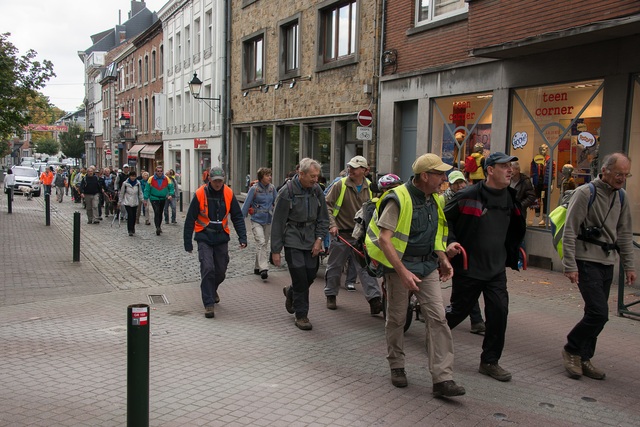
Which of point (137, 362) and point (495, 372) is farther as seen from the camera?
point (495, 372)

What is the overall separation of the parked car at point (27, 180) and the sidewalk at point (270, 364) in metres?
30.7

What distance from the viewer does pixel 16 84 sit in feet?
63.5

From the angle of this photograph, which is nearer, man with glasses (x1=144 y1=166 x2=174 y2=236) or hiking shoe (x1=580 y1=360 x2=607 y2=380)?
hiking shoe (x1=580 y1=360 x2=607 y2=380)

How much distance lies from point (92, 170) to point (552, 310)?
1594cm

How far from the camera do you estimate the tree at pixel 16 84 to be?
18.7 m

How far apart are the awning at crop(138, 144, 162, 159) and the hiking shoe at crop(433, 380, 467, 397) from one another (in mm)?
36830

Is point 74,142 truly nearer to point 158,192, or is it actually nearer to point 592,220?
point 158,192

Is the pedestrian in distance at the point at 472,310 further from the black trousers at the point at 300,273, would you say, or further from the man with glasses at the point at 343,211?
the black trousers at the point at 300,273

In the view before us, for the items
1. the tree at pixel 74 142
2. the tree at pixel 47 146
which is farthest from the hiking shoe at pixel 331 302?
the tree at pixel 47 146

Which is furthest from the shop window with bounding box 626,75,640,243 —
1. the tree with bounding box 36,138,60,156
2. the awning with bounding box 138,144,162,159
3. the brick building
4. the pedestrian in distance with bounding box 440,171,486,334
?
the tree with bounding box 36,138,60,156

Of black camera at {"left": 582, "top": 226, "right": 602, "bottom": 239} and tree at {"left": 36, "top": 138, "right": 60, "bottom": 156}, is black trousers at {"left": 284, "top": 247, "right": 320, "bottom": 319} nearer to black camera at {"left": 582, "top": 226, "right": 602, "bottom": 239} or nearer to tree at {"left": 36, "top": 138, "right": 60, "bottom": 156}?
Result: black camera at {"left": 582, "top": 226, "right": 602, "bottom": 239}

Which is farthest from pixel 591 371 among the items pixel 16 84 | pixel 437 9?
pixel 16 84

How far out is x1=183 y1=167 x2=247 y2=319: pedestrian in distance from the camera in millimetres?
7199

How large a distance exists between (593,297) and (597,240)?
46cm
